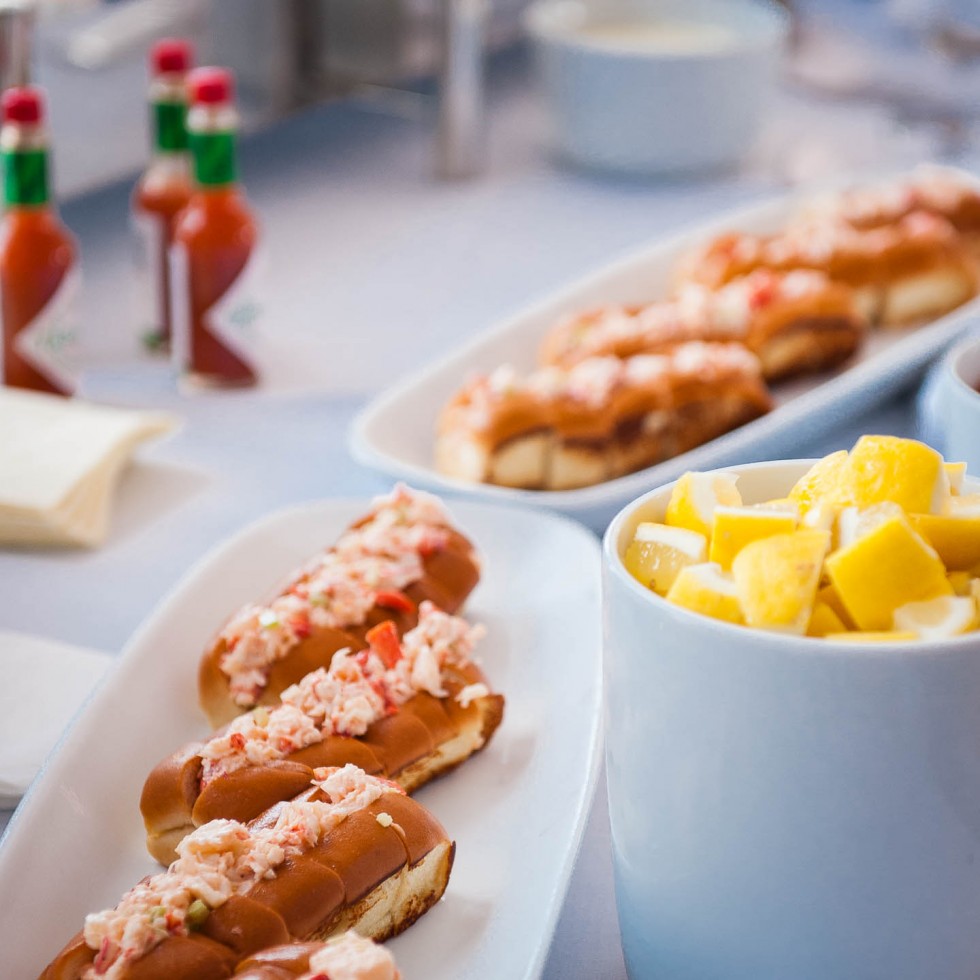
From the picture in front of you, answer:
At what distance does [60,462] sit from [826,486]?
0.77 meters

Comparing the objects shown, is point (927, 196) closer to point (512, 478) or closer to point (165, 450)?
point (512, 478)

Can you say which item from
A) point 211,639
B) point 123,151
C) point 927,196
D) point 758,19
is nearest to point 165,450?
point 211,639

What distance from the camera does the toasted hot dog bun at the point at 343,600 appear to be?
920 mm

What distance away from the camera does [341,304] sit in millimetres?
1785

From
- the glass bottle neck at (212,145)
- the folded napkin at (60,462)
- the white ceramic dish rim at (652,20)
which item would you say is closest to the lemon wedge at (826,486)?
the folded napkin at (60,462)

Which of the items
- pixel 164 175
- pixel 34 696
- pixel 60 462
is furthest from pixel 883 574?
pixel 164 175

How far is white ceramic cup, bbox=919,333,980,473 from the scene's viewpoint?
0.89 m

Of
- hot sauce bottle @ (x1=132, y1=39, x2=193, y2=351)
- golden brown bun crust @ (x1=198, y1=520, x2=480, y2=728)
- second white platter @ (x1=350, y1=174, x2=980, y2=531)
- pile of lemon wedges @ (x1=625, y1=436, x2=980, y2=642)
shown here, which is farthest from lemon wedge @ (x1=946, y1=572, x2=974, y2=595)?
hot sauce bottle @ (x1=132, y1=39, x2=193, y2=351)

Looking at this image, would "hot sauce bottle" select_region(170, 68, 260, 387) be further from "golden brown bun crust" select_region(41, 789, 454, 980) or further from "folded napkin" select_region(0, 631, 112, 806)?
"golden brown bun crust" select_region(41, 789, 454, 980)

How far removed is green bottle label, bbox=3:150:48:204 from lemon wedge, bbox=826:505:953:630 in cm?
98

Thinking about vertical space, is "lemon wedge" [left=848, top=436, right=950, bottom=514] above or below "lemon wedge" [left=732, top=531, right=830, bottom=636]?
above

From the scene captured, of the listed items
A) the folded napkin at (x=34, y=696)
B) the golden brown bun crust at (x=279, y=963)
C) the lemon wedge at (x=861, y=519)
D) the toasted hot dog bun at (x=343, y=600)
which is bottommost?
the folded napkin at (x=34, y=696)

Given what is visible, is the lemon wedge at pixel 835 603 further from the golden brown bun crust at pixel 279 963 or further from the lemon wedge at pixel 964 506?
the golden brown bun crust at pixel 279 963

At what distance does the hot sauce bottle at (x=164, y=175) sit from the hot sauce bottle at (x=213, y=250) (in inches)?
1.1
